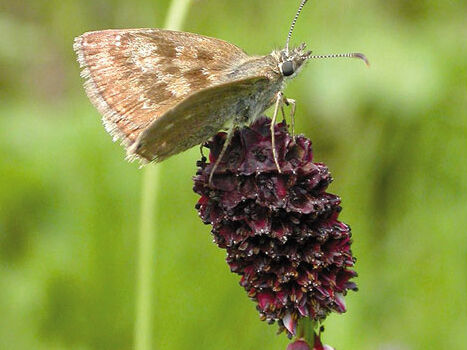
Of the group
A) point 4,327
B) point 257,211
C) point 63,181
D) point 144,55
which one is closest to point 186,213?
point 63,181

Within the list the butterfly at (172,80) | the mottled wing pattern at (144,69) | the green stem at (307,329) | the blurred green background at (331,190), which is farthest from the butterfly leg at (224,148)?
the blurred green background at (331,190)

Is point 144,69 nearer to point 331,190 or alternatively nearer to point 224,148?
point 224,148

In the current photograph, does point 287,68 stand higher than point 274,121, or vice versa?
point 287,68

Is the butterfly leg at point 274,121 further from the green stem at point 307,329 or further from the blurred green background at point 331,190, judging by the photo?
the blurred green background at point 331,190

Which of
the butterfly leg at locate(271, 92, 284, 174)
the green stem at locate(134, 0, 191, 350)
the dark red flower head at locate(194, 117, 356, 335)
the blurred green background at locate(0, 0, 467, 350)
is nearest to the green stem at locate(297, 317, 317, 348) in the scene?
the dark red flower head at locate(194, 117, 356, 335)

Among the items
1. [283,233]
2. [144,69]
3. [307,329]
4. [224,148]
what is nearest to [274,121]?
[224,148]
